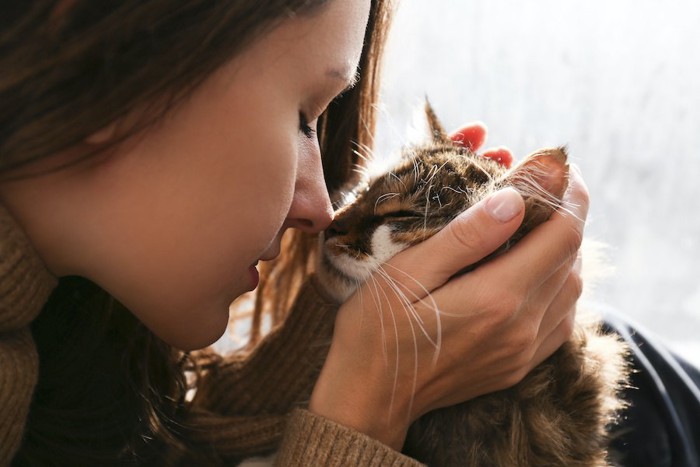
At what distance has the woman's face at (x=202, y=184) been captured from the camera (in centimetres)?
78

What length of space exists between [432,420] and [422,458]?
0.21 feet

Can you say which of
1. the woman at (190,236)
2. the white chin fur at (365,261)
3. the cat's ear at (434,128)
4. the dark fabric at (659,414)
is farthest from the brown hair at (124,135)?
the dark fabric at (659,414)

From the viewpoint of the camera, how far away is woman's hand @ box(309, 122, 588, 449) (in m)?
0.97

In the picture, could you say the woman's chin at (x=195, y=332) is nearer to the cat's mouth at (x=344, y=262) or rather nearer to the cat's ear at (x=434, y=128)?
the cat's mouth at (x=344, y=262)

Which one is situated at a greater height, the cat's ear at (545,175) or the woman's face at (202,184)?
the woman's face at (202,184)

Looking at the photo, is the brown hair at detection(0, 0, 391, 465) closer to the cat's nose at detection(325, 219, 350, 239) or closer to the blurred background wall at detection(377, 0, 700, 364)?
the cat's nose at detection(325, 219, 350, 239)

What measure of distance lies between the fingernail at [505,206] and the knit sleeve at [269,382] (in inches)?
15.5

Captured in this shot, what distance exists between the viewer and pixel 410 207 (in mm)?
1130

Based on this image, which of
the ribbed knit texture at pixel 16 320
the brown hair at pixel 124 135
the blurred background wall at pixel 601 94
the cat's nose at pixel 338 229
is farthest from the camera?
the blurred background wall at pixel 601 94

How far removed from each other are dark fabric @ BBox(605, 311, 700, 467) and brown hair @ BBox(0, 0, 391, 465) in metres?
0.66

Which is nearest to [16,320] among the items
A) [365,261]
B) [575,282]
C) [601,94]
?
[365,261]

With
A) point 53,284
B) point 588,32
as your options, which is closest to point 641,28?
point 588,32

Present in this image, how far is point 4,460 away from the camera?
2.78 ft

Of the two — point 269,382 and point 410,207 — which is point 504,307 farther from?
point 269,382
